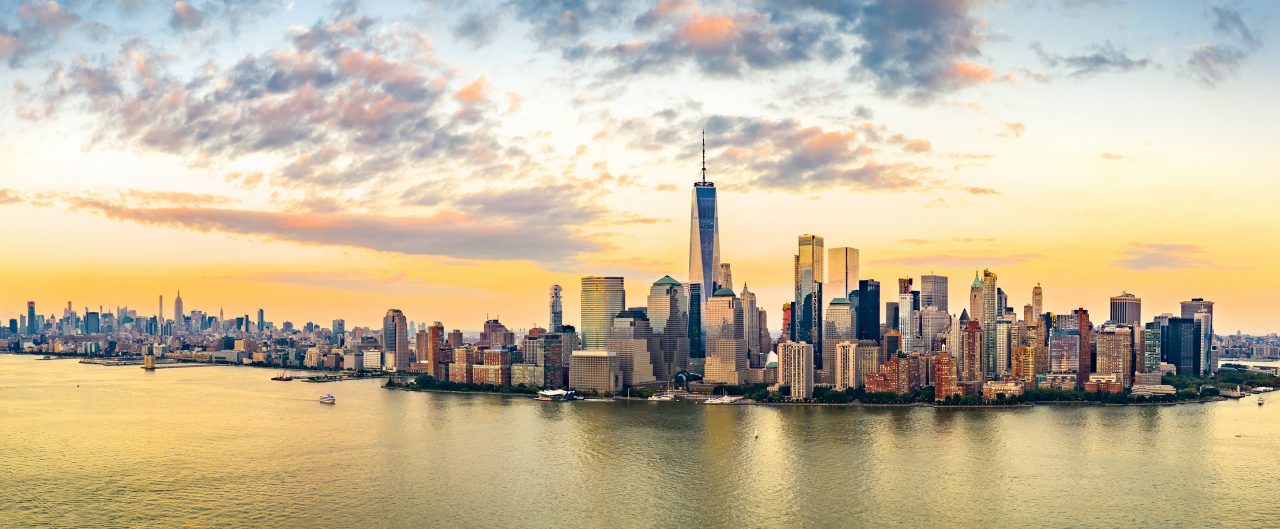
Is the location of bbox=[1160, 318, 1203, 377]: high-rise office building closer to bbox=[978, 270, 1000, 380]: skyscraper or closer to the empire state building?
bbox=[978, 270, 1000, 380]: skyscraper

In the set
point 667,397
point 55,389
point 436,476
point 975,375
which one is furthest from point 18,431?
point 975,375

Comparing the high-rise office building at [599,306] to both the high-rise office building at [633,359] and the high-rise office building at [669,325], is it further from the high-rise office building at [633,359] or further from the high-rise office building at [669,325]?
the high-rise office building at [633,359]

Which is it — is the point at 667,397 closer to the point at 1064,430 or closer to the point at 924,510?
the point at 1064,430

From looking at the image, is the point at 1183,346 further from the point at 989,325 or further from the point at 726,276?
the point at 726,276

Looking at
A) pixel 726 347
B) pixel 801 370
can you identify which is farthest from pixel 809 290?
pixel 801 370

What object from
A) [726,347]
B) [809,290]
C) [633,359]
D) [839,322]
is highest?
[809,290]

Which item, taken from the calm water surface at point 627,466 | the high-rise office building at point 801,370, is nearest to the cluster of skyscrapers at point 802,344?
the high-rise office building at point 801,370

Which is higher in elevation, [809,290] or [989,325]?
[809,290]
